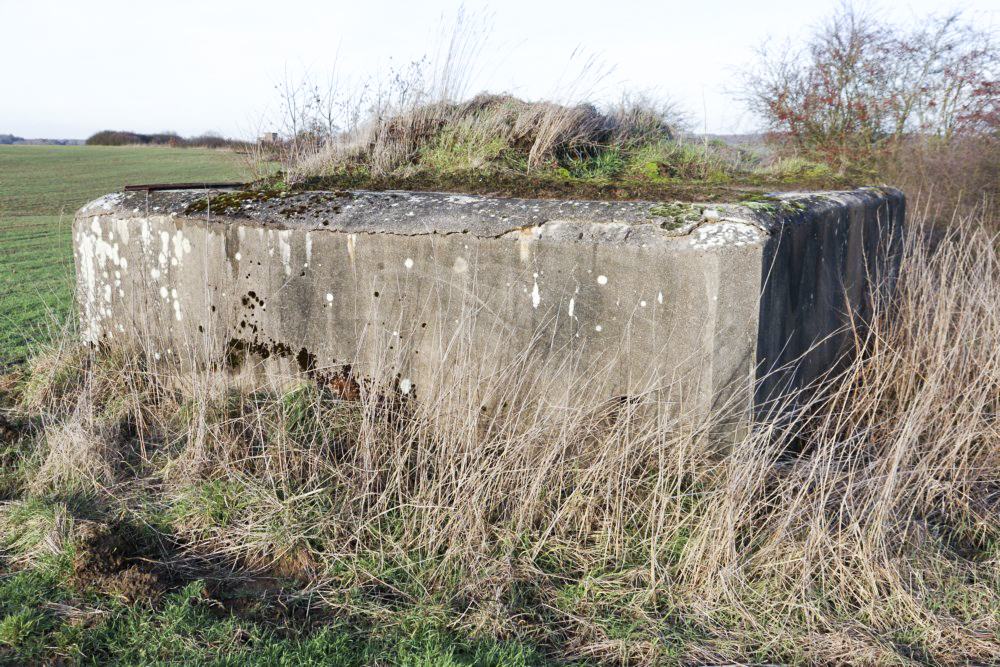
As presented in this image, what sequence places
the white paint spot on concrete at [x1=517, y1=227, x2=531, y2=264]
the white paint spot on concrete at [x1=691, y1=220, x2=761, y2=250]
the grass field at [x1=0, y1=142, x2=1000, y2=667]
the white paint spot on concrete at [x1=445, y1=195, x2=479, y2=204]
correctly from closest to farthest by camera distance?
1. the grass field at [x1=0, y1=142, x2=1000, y2=667]
2. the white paint spot on concrete at [x1=691, y1=220, x2=761, y2=250]
3. the white paint spot on concrete at [x1=517, y1=227, x2=531, y2=264]
4. the white paint spot on concrete at [x1=445, y1=195, x2=479, y2=204]

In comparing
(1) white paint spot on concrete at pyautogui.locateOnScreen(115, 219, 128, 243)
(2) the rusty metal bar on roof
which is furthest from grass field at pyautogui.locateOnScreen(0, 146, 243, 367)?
(2) the rusty metal bar on roof

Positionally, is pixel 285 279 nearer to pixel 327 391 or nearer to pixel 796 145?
pixel 327 391

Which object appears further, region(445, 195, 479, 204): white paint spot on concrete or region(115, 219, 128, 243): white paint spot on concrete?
region(115, 219, 128, 243): white paint spot on concrete

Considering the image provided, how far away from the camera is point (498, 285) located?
2967 millimetres

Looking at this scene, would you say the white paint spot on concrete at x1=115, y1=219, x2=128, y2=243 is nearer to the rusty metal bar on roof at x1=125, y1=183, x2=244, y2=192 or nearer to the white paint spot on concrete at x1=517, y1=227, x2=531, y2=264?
the rusty metal bar on roof at x1=125, y1=183, x2=244, y2=192

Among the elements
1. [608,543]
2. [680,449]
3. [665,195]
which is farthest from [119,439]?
[665,195]

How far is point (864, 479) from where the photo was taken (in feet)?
8.19

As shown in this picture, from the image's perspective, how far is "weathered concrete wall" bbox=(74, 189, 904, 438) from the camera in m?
2.66

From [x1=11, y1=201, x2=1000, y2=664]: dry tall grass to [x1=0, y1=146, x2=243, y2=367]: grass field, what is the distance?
152 cm

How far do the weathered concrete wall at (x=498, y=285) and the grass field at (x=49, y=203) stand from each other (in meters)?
0.62

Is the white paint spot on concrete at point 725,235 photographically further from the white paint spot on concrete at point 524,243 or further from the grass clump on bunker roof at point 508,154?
the grass clump on bunker roof at point 508,154

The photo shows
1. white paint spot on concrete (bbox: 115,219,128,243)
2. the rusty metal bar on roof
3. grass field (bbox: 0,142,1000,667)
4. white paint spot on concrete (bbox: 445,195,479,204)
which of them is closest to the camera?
grass field (bbox: 0,142,1000,667)

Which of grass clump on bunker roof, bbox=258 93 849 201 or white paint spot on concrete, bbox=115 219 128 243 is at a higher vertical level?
grass clump on bunker roof, bbox=258 93 849 201

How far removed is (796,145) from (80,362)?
8.96m
